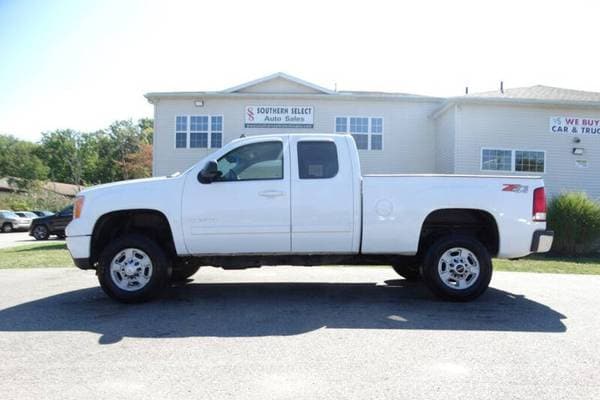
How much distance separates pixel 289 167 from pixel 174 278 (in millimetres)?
2853

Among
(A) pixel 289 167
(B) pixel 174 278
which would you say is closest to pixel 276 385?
(A) pixel 289 167

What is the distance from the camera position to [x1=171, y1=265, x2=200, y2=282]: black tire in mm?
6924

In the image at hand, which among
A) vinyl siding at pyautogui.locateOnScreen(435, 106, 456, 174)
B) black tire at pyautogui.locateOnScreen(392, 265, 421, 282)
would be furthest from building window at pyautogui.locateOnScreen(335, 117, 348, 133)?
black tire at pyautogui.locateOnScreen(392, 265, 421, 282)

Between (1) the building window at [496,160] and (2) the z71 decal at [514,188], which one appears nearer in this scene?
(2) the z71 decal at [514,188]

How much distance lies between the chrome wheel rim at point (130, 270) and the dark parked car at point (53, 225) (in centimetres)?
1584

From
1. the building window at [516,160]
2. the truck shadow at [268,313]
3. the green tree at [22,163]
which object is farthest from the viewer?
the green tree at [22,163]

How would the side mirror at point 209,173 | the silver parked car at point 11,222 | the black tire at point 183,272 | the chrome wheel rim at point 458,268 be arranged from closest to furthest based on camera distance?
the side mirror at point 209,173 < the chrome wheel rim at point 458,268 < the black tire at point 183,272 < the silver parked car at point 11,222

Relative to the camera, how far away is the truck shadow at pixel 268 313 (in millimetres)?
4770

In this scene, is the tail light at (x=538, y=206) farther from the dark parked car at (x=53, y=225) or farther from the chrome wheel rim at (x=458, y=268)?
the dark parked car at (x=53, y=225)

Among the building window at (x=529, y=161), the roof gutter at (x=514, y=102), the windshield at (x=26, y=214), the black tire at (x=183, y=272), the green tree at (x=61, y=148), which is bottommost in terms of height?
the windshield at (x=26, y=214)

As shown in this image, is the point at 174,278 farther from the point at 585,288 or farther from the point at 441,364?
the point at 585,288

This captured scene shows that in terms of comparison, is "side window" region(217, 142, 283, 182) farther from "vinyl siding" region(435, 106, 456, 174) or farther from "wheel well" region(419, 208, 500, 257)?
"vinyl siding" region(435, 106, 456, 174)

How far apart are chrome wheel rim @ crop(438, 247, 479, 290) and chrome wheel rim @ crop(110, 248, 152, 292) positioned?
3.69 metres

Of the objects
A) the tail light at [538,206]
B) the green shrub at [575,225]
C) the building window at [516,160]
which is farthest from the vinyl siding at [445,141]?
the tail light at [538,206]
